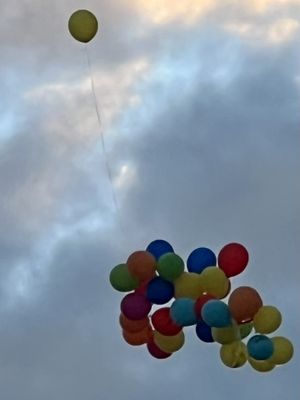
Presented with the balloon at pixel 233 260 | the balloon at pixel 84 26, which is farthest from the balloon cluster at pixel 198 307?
the balloon at pixel 84 26

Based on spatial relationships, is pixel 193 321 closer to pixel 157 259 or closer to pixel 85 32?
pixel 157 259

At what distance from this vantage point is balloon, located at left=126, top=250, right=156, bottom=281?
16.7 m

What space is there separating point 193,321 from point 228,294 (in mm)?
636

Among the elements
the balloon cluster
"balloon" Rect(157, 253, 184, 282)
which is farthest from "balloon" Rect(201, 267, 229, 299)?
"balloon" Rect(157, 253, 184, 282)

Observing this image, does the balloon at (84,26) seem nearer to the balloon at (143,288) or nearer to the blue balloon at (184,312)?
the balloon at (143,288)

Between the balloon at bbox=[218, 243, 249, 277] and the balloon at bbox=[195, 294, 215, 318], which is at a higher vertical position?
the balloon at bbox=[218, 243, 249, 277]

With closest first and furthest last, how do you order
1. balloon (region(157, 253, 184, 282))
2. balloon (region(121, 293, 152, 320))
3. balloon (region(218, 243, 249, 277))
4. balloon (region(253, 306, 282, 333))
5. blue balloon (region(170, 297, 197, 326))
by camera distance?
balloon (region(253, 306, 282, 333)), blue balloon (region(170, 297, 197, 326)), balloon (region(157, 253, 184, 282)), balloon (region(121, 293, 152, 320)), balloon (region(218, 243, 249, 277))

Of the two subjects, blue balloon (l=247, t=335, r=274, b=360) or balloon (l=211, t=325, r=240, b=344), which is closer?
blue balloon (l=247, t=335, r=274, b=360)

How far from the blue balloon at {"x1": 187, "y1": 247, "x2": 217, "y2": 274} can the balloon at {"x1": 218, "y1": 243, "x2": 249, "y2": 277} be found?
0.12 meters

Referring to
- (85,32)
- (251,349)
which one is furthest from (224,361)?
(85,32)

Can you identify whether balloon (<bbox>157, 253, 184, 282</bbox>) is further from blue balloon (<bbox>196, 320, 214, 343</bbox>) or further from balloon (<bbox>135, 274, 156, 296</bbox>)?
blue balloon (<bbox>196, 320, 214, 343</bbox>)

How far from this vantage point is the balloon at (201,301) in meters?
Answer: 16.3

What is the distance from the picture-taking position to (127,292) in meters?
17.2

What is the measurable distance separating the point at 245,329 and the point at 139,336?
1524 millimetres
